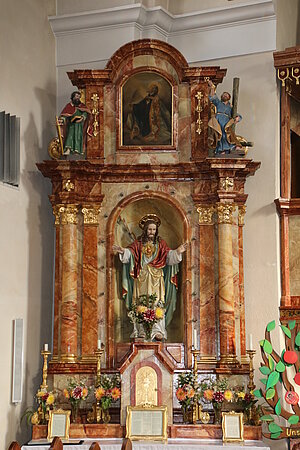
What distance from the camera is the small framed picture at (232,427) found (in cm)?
1047

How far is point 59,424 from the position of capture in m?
10.7

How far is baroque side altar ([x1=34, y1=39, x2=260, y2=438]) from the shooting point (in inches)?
452

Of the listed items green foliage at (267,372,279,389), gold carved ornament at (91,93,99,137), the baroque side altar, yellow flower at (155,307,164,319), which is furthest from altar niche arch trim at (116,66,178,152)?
green foliage at (267,372,279,389)

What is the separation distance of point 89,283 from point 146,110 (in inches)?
103

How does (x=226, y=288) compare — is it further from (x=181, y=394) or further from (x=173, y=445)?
(x=173, y=445)

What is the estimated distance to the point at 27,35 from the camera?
12438mm

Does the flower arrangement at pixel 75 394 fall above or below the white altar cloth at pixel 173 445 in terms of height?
above

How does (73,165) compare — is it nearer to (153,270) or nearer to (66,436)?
(153,270)

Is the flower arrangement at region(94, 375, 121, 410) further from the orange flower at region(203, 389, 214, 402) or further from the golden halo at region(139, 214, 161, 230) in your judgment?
the golden halo at region(139, 214, 161, 230)

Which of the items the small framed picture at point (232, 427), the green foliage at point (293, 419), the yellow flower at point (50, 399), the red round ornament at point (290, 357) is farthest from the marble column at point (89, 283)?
the green foliage at point (293, 419)

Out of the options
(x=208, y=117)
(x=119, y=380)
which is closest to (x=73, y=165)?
(x=208, y=117)

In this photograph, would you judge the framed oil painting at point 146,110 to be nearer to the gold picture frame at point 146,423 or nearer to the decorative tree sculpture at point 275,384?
the decorative tree sculpture at point 275,384

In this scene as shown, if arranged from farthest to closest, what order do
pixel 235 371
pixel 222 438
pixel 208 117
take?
pixel 208 117 < pixel 235 371 < pixel 222 438

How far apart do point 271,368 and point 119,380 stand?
1.97 m
